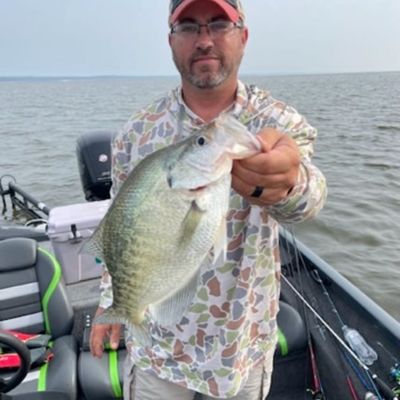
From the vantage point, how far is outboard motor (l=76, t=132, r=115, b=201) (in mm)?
4926

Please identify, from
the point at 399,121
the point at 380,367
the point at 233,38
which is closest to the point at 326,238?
the point at 380,367

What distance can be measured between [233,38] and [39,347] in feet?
8.08

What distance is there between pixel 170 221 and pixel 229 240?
0.56 m

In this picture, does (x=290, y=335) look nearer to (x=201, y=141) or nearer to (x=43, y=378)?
(x=43, y=378)

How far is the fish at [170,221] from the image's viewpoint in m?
1.16

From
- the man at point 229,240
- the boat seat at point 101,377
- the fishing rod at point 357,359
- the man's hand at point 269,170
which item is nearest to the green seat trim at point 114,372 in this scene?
the boat seat at point 101,377

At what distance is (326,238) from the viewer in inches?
291

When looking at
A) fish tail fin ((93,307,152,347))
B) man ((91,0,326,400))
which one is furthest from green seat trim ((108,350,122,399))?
fish tail fin ((93,307,152,347))

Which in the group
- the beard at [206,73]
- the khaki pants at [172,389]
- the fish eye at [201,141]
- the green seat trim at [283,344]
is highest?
the beard at [206,73]

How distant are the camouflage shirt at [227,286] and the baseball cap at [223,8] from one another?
261mm

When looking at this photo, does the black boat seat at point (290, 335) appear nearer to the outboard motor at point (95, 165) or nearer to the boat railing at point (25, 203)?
the outboard motor at point (95, 165)

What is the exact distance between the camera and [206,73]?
64.9 inches

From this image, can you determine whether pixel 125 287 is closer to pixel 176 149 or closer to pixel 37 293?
pixel 176 149

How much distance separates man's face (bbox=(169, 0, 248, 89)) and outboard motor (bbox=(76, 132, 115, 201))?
3.39m
